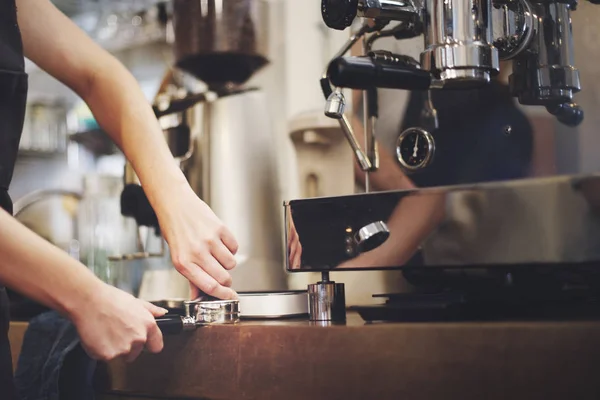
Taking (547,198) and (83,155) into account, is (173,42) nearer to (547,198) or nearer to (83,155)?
(83,155)

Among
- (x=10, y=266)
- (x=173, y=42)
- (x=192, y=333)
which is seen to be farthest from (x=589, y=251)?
(x=173, y=42)

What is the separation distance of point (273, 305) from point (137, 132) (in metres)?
0.28

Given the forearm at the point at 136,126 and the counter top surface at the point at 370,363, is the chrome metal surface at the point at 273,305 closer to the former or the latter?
the counter top surface at the point at 370,363

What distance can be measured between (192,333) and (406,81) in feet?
1.03

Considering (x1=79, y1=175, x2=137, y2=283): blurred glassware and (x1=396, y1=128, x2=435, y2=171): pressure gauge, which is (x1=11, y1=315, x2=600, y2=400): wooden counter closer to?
(x1=396, y1=128, x2=435, y2=171): pressure gauge

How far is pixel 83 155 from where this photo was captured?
130 centimetres

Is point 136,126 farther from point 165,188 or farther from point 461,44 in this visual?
point 461,44

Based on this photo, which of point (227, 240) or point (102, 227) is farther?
point (102, 227)

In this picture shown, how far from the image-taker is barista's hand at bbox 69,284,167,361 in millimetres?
760

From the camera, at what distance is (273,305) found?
0.83m

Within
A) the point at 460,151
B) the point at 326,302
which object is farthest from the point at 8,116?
the point at 460,151

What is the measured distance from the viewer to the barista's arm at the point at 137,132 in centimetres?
88

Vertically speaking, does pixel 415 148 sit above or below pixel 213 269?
above

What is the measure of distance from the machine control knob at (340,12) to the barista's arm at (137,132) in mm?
284
